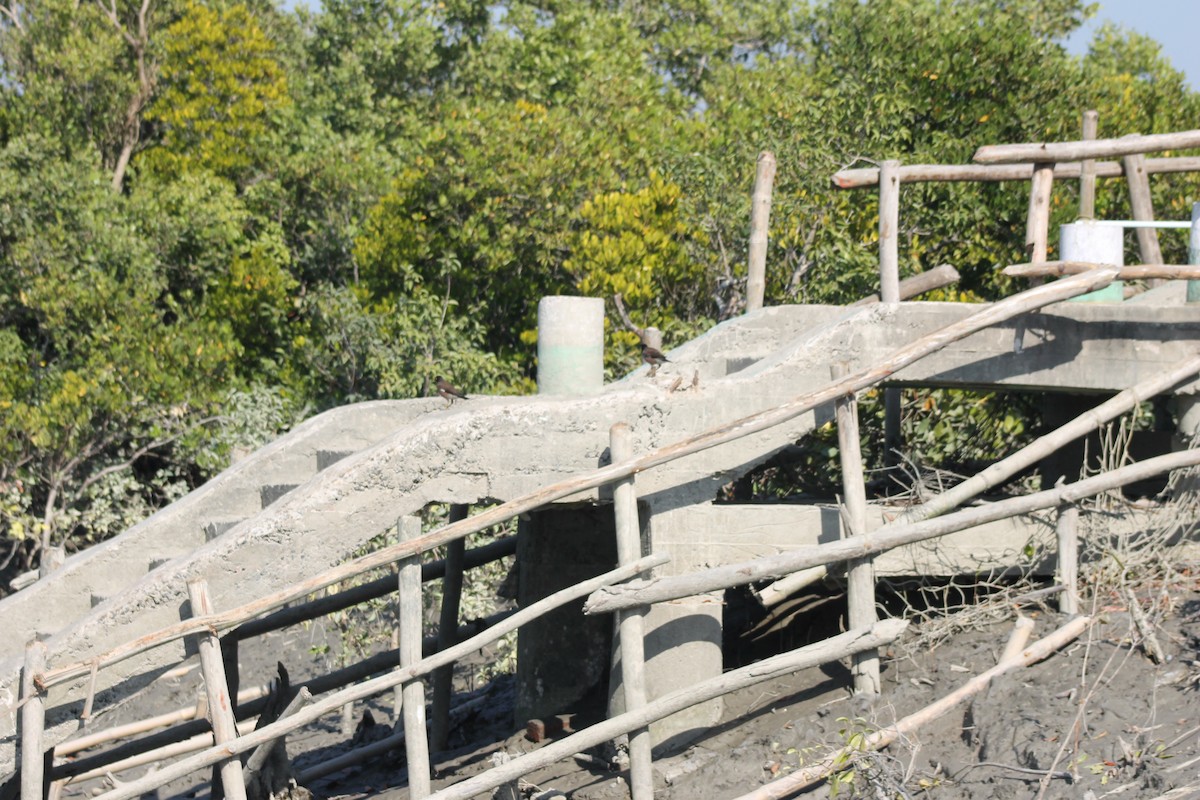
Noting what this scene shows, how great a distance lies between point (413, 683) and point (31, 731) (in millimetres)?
1719

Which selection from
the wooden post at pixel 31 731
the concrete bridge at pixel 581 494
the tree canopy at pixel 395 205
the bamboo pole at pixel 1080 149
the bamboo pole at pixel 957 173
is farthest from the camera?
the tree canopy at pixel 395 205

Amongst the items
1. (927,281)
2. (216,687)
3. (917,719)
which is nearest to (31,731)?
(216,687)

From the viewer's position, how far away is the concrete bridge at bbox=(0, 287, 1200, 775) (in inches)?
275

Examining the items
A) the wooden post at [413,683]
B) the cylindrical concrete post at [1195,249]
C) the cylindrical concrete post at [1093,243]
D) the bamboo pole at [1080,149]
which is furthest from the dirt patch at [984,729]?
the bamboo pole at [1080,149]

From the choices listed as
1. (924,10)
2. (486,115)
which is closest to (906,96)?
(924,10)

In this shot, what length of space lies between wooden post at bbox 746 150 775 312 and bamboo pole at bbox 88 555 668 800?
2806 millimetres

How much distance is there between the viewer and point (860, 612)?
293 inches

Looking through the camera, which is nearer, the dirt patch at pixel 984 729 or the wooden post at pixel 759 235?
the dirt patch at pixel 984 729

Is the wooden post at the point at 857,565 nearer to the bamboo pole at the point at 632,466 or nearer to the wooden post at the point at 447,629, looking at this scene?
the bamboo pole at the point at 632,466

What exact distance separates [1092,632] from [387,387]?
359 inches

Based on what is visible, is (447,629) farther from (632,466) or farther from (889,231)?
(889,231)

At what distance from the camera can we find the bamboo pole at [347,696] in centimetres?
677

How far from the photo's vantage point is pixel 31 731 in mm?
6645

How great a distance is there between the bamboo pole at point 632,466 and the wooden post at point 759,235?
194 cm
